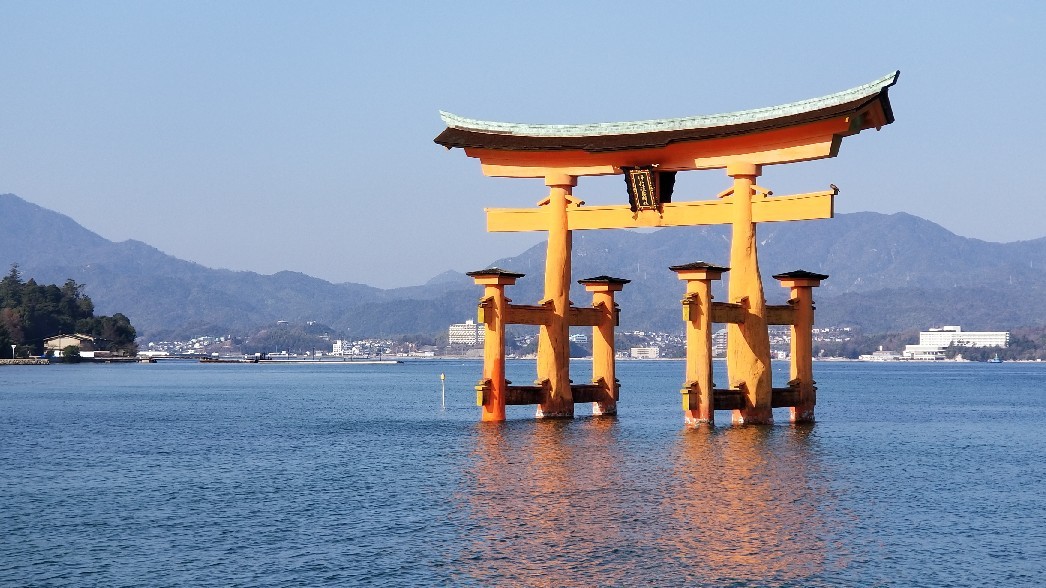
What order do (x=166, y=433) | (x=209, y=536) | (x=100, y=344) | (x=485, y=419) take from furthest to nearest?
(x=100, y=344) < (x=166, y=433) < (x=485, y=419) < (x=209, y=536)

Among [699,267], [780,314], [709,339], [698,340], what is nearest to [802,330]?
[780,314]

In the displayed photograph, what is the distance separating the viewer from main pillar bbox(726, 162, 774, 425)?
4212 cm

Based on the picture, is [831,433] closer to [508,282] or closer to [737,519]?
[508,282]

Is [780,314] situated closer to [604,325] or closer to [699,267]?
[699,267]

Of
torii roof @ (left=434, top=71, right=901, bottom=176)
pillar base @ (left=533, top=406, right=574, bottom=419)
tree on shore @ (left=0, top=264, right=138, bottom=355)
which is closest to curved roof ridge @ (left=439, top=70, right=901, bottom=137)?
torii roof @ (left=434, top=71, right=901, bottom=176)

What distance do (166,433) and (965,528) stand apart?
33.4 meters

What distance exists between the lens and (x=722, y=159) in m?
43.0

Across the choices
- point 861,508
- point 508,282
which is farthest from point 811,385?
point 861,508

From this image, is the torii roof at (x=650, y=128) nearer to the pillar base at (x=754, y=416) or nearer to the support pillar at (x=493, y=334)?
the support pillar at (x=493, y=334)

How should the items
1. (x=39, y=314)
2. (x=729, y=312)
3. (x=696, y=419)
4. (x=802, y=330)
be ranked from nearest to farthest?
(x=729, y=312) → (x=696, y=419) → (x=802, y=330) → (x=39, y=314)

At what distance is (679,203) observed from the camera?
146 feet

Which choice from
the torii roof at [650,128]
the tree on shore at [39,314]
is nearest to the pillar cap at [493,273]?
the torii roof at [650,128]

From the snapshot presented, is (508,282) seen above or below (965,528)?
above

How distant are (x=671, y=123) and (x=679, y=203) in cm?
269
